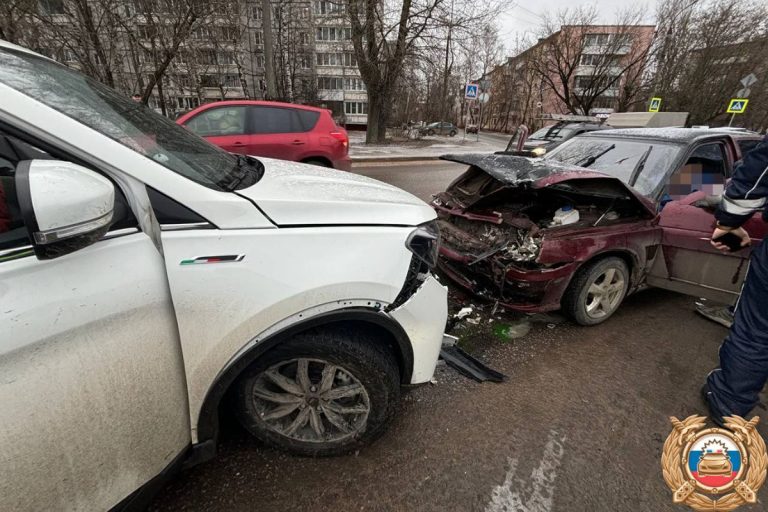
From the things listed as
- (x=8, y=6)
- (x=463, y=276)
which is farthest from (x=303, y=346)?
(x=8, y=6)

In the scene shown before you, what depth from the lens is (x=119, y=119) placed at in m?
1.49

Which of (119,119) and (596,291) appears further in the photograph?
(596,291)

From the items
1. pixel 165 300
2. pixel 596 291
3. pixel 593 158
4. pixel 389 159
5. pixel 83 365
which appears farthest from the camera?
→ pixel 389 159

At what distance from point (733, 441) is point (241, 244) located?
113 inches

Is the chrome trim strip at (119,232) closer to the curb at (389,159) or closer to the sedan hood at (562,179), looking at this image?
the sedan hood at (562,179)

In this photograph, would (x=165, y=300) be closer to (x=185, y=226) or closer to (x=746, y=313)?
(x=185, y=226)

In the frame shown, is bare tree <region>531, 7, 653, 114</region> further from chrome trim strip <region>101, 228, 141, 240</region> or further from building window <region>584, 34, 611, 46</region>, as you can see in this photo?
chrome trim strip <region>101, 228, 141, 240</region>

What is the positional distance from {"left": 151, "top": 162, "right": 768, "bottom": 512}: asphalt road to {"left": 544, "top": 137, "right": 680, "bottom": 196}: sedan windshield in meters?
1.57

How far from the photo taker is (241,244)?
1343mm

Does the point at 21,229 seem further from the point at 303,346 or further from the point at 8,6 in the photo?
the point at 8,6

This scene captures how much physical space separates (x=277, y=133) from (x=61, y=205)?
6.25 m

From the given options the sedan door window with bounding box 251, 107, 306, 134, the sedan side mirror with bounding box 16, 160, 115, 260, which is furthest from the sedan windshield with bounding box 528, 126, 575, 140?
the sedan side mirror with bounding box 16, 160, 115, 260

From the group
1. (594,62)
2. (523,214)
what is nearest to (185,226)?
(523,214)

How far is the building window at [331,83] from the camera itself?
4606 centimetres
